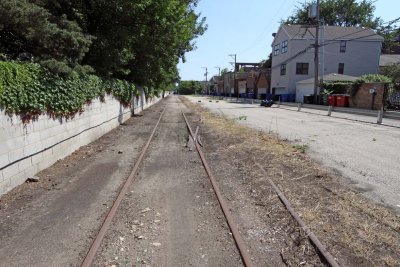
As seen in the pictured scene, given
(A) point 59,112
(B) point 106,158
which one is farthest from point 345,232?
(A) point 59,112

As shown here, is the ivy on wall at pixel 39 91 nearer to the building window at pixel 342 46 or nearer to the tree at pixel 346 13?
the building window at pixel 342 46

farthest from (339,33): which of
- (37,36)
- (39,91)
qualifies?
(39,91)

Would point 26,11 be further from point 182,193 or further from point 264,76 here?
point 264,76

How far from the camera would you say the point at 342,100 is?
3603 centimetres

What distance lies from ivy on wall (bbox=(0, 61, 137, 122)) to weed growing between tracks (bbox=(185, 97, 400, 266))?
4.46m

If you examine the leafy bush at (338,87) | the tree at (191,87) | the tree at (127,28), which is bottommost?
the tree at (191,87)

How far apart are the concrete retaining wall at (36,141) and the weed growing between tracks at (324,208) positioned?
4244mm

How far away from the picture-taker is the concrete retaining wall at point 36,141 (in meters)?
6.49

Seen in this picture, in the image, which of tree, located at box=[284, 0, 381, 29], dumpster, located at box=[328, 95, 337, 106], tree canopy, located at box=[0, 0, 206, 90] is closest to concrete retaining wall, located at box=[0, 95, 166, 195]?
tree canopy, located at box=[0, 0, 206, 90]

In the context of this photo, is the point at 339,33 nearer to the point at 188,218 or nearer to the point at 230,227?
the point at 188,218

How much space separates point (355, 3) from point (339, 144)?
72.6 metres

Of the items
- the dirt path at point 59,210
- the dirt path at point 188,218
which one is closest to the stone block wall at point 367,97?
the dirt path at point 188,218

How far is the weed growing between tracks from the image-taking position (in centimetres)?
425

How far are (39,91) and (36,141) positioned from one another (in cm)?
115
